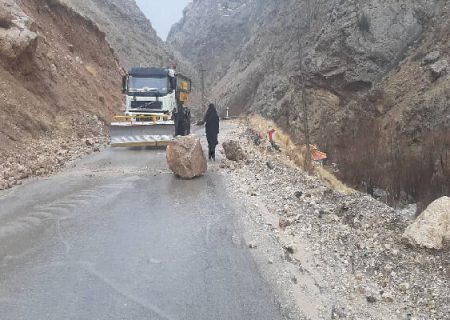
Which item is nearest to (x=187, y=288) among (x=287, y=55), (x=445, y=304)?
(x=445, y=304)

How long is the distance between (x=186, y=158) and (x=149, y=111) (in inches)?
340

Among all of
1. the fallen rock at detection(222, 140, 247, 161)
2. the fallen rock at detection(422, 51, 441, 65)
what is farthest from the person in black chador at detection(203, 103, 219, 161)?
the fallen rock at detection(422, 51, 441, 65)

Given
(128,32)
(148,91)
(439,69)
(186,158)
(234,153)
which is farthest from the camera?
(128,32)

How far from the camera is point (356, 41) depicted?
4000 centimetres

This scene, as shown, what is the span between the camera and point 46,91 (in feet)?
74.3

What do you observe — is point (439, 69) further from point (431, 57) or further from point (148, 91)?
point (148, 91)

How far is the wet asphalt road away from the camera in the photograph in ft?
17.3

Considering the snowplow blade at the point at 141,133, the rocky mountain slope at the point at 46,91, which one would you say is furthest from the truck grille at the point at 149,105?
the rocky mountain slope at the point at 46,91

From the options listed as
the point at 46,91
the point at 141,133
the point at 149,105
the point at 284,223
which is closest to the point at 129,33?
the point at 46,91

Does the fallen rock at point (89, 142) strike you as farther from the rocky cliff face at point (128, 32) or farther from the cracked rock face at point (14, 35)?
the rocky cliff face at point (128, 32)

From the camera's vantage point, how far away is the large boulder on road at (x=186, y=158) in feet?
40.3

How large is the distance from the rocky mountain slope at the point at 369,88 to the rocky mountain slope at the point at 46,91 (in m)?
10.5

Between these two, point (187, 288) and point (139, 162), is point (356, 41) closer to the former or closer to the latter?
point (139, 162)

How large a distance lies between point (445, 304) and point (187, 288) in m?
Result: 2.70
